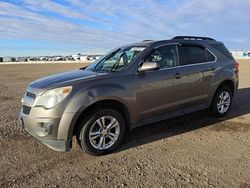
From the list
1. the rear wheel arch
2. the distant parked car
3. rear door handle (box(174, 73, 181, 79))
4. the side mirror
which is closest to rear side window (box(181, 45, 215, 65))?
the distant parked car

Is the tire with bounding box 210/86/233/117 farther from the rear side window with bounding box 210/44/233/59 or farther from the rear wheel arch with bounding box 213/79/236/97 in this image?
the rear side window with bounding box 210/44/233/59

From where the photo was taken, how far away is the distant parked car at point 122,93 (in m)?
4.89

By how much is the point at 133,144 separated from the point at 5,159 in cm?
218

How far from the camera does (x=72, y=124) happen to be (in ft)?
16.0

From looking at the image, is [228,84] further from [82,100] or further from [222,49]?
[82,100]

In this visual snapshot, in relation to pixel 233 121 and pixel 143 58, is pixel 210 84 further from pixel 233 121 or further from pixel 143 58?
pixel 143 58

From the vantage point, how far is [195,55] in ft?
22.2

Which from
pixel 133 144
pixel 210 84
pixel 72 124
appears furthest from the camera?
pixel 210 84

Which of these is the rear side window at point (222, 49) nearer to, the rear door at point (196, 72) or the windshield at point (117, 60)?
the rear door at point (196, 72)

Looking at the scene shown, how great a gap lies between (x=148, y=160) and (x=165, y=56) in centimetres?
217

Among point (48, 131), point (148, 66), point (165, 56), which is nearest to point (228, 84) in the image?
point (165, 56)

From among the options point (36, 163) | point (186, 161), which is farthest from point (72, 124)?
point (186, 161)

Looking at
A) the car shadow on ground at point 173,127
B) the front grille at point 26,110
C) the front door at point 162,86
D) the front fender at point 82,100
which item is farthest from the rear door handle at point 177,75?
the front grille at point 26,110

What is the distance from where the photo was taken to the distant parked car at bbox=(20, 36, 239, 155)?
489 cm
